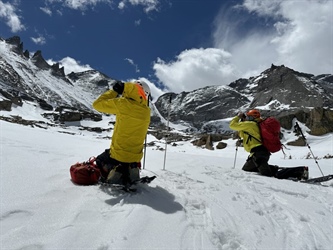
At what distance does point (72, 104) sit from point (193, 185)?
198 meters

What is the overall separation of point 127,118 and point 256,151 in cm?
511

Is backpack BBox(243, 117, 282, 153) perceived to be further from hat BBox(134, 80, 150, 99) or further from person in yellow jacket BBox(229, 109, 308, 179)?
hat BBox(134, 80, 150, 99)

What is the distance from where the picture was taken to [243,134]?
8.94 metres

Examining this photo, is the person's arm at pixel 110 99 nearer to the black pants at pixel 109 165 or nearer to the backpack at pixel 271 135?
the black pants at pixel 109 165

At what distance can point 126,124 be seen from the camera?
501cm

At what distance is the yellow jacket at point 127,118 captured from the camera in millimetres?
4926

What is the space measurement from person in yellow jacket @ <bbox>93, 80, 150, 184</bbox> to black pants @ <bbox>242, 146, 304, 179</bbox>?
15.3 ft

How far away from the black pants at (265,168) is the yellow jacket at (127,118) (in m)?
4.71

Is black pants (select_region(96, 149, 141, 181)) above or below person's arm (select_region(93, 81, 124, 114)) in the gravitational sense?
below

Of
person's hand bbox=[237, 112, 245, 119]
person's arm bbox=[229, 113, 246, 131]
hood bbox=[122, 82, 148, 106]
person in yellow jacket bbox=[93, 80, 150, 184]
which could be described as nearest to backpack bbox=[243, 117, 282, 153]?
person's arm bbox=[229, 113, 246, 131]

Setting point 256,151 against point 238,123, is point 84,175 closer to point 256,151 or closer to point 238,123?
point 238,123

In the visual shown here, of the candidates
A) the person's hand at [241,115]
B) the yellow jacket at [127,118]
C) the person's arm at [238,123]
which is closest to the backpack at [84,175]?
the yellow jacket at [127,118]

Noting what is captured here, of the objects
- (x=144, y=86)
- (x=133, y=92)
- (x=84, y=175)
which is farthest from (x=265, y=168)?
(x=84, y=175)

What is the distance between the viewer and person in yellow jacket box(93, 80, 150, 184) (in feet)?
16.1
